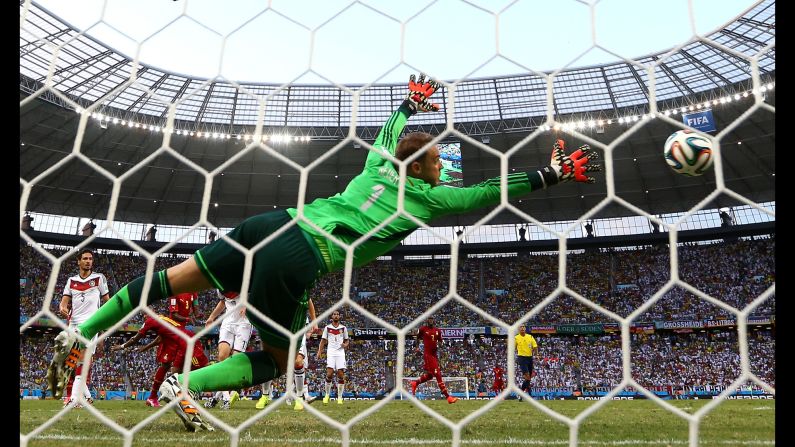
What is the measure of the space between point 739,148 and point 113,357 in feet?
96.3

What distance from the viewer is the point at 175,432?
4.12 metres

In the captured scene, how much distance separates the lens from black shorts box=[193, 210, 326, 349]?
2883 mm

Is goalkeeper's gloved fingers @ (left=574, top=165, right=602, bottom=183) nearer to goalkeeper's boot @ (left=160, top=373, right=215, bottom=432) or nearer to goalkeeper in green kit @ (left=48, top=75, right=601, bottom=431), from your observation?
goalkeeper in green kit @ (left=48, top=75, right=601, bottom=431)

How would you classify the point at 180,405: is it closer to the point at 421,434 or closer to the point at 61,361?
the point at 61,361

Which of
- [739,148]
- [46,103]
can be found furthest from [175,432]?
[739,148]

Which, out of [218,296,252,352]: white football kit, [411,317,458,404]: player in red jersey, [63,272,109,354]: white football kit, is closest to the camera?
[63,272,109,354]: white football kit

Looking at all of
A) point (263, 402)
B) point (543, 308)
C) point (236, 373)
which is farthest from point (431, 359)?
point (543, 308)

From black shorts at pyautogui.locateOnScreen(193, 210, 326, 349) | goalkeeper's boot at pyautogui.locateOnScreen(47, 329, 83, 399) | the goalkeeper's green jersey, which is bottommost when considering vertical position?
goalkeeper's boot at pyautogui.locateOnScreen(47, 329, 83, 399)

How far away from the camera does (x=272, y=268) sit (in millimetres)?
2865

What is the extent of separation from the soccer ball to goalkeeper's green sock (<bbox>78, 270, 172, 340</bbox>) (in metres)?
3.97

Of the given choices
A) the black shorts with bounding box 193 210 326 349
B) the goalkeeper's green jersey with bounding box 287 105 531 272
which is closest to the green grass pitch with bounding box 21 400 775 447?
the black shorts with bounding box 193 210 326 349

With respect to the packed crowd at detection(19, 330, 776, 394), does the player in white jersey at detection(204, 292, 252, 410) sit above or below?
above

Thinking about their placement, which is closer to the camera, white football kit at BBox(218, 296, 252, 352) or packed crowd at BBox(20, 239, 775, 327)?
white football kit at BBox(218, 296, 252, 352)
